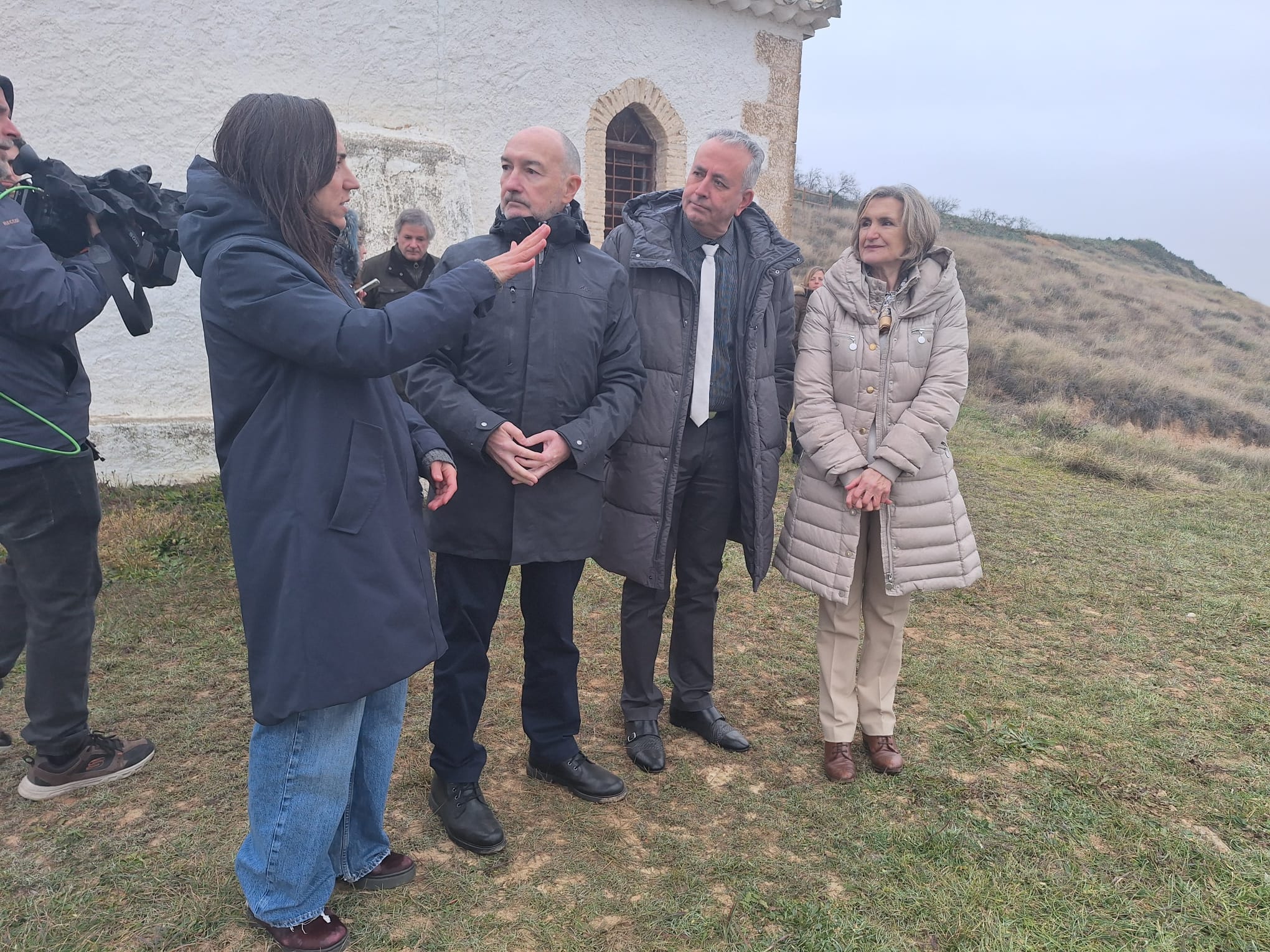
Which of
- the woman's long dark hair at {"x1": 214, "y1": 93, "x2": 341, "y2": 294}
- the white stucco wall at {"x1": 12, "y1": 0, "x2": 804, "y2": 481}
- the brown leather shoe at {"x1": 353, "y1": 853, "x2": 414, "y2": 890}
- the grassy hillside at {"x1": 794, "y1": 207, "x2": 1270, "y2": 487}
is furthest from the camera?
the grassy hillside at {"x1": 794, "y1": 207, "x2": 1270, "y2": 487}

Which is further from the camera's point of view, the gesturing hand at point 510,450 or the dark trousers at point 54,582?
the dark trousers at point 54,582

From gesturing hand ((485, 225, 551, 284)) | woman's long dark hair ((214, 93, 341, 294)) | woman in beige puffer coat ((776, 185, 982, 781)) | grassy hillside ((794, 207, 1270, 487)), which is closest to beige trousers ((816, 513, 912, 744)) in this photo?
woman in beige puffer coat ((776, 185, 982, 781))

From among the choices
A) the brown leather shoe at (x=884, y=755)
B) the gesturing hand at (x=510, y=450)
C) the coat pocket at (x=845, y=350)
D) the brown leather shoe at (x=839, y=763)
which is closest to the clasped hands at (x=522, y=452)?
the gesturing hand at (x=510, y=450)

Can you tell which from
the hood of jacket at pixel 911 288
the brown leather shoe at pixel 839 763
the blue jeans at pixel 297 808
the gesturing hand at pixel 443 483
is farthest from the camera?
the brown leather shoe at pixel 839 763

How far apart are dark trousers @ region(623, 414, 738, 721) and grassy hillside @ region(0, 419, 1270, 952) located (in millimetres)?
231

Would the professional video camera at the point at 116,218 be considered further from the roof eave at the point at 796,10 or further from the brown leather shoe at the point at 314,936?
the roof eave at the point at 796,10

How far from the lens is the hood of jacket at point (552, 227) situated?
2.50m

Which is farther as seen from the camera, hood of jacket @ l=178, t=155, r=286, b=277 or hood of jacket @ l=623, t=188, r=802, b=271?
hood of jacket @ l=623, t=188, r=802, b=271

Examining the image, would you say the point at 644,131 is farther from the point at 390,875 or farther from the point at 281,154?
the point at 390,875

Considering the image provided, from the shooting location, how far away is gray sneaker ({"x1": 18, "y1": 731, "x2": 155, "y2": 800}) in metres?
2.75

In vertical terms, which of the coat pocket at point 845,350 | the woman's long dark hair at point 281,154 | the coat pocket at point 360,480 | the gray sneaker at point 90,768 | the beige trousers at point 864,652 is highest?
the woman's long dark hair at point 281,154

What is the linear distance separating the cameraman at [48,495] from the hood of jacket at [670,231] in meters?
1.74

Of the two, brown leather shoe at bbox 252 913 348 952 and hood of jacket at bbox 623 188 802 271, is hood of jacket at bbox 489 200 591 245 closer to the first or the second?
hood of jacket at bbox 623 188 802 271

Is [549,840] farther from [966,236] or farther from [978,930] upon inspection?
[966,236]
